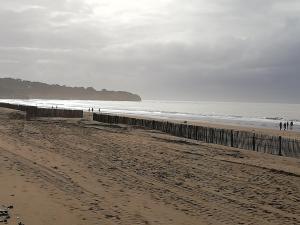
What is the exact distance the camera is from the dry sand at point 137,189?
8.83 metres

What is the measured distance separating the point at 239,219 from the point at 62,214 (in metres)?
3.93

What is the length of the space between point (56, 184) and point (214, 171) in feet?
22.3

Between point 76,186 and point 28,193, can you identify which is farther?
point 76,186

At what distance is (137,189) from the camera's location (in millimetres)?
11523

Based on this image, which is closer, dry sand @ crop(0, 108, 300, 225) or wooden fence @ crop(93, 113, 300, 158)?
dry sand @ crop(0, 108, 300, 225)

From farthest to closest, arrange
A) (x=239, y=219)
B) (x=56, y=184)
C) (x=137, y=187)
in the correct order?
(x=137, y=187) → (x=56, y=184) → (x=239, y=219)

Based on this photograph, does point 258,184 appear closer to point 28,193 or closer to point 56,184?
point 56,184

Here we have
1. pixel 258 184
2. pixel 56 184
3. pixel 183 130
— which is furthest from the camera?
pixel 183 130

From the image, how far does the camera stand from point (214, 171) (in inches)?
616

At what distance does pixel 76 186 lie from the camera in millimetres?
11125

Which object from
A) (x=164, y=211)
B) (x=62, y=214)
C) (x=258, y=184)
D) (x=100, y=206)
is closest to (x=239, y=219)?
(x=164, y=211)

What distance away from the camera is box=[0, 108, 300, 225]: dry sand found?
8828mm

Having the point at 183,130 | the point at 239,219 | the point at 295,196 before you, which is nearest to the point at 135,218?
the point at 239,219

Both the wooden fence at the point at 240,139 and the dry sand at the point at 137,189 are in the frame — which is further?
the wooden fence at the point at 240,139
